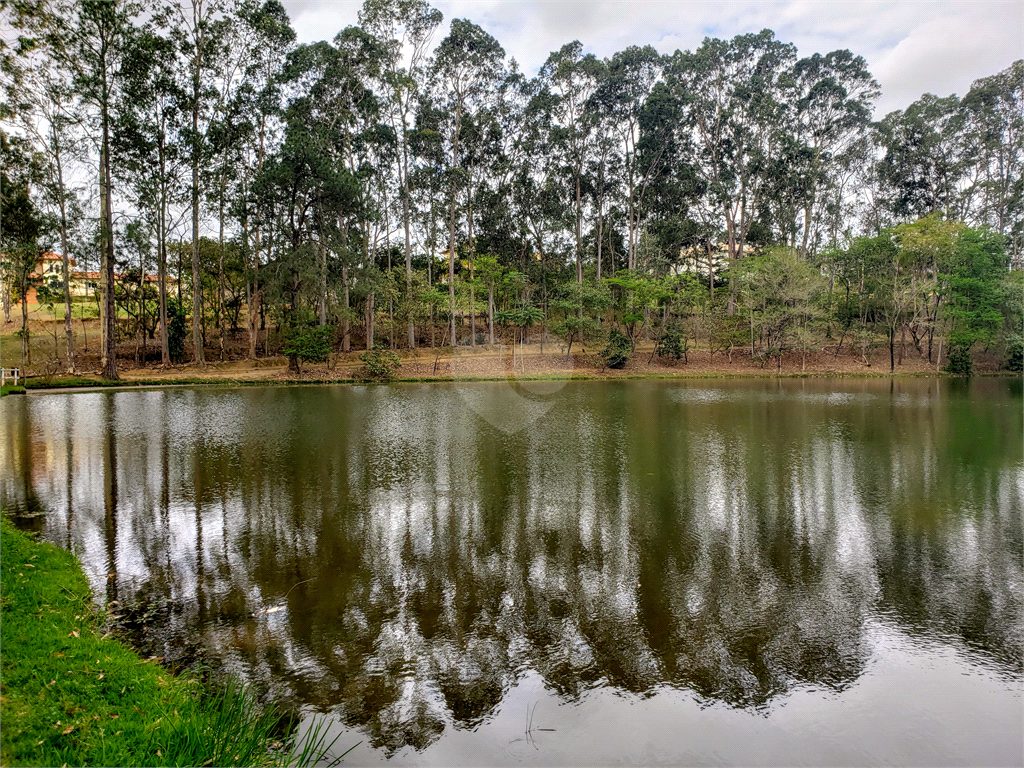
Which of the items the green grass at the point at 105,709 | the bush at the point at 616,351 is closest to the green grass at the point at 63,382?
the green grass at the point at 105,709

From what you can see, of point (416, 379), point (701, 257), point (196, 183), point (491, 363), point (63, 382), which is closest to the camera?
point (63, 382)

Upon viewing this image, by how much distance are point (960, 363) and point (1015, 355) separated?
3.78 metres

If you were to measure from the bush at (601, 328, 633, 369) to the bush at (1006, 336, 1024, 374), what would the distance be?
20681 mm

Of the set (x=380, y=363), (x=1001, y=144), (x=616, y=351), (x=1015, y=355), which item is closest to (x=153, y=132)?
(x=380, y=363)

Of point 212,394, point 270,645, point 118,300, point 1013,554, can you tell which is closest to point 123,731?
point 270,645

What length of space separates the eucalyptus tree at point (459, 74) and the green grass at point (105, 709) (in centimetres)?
2684

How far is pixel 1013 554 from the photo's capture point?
589 cm

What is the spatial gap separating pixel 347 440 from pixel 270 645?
8007mm

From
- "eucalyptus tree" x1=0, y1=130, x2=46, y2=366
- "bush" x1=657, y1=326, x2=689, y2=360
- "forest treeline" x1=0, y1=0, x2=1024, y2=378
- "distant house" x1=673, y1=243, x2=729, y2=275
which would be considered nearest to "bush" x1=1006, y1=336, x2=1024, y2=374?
"forest treeline" x1=0, y1=0, x2=1024, y2=378

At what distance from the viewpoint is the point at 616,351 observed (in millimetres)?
29281

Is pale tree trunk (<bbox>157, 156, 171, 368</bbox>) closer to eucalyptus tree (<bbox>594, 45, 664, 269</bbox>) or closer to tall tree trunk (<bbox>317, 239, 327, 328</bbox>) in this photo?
tall tree trunk (<bbox>317, 239, 327, 328</bbox>)

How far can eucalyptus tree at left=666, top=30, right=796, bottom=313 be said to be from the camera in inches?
1378

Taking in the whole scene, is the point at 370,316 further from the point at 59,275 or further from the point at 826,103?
the point at 826,103

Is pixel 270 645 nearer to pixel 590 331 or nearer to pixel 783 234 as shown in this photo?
pixel 590 331
